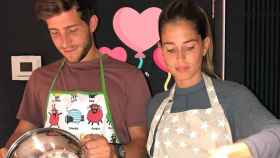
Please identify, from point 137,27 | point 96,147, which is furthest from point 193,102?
point 137,27

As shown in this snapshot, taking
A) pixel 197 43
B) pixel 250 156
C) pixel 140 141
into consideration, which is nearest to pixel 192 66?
pixel 197 43

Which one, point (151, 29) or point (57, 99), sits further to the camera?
point (151, 29)

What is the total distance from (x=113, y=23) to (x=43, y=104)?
35 centimetres

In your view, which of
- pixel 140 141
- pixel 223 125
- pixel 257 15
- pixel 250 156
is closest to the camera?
pixel 250 156

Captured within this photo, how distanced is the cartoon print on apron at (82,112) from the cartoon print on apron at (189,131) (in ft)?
0.42

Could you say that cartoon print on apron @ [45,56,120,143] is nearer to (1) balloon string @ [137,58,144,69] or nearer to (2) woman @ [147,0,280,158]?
(2) woman @ [147,0,280,158]

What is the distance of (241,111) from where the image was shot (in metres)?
1.00

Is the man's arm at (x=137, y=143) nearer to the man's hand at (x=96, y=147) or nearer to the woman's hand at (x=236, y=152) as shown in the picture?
the man's hand at (x=96, y=147)

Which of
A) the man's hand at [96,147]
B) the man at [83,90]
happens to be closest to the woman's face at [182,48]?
the man at [83,90]

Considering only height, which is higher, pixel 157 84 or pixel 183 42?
pixel 183 42

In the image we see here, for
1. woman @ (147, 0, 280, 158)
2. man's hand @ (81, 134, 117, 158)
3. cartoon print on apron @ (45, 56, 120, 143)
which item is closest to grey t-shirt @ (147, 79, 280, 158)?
woman @ (147, 0, 280, 158)

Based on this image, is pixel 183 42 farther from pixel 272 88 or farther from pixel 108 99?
pixel 272 88

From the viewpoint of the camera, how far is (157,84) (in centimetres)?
143

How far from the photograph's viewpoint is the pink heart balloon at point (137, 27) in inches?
55.2
